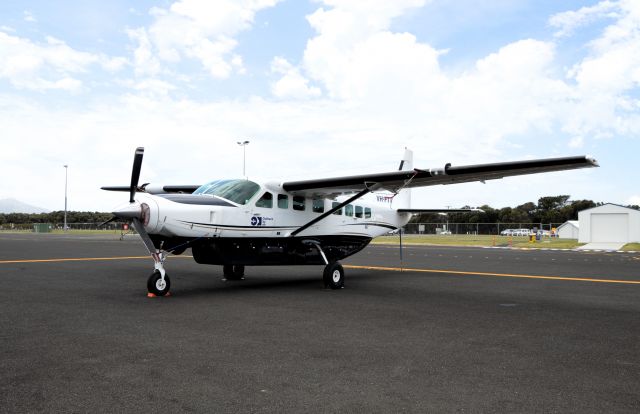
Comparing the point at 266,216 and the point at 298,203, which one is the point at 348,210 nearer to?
the point at 298,203

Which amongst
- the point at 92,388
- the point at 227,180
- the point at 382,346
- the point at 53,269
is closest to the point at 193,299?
the point at 227,180

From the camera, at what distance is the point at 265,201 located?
43.2 feet

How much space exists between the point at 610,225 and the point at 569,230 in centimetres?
2715

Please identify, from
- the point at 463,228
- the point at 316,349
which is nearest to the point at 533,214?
the point at 463,228

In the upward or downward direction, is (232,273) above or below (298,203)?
below

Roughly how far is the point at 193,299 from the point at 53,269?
857 cm

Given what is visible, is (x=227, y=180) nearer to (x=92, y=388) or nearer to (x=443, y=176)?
(x=443, y=176)

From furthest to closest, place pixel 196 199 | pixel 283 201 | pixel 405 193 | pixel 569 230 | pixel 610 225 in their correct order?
pixel 569 230 → pixel 610 225 → pixel 405 193 → pixel 283 201 → pixel 196 199

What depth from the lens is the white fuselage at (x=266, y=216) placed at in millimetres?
11023

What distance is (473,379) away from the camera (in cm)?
516

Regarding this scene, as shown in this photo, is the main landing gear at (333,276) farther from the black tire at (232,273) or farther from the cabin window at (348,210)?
the black tire at (232,273)

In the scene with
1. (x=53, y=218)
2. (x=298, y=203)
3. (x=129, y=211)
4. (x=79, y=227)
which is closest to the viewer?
(x=129, y=211)

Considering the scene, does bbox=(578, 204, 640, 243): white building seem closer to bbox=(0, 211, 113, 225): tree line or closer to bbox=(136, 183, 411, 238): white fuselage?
bbox=(136, 183, 411, 238): white fuselage

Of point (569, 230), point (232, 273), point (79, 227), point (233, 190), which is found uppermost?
point (233, 190)
